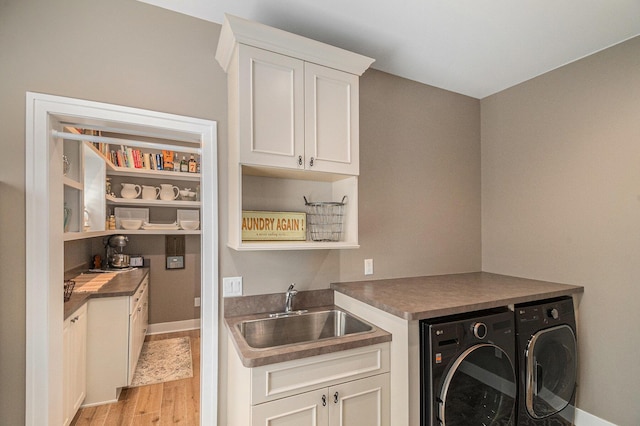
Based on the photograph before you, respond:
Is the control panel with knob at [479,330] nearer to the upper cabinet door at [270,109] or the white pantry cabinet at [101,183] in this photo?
the upper cabinet door at [270,109]

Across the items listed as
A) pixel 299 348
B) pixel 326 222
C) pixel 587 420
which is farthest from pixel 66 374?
pixel 587 420

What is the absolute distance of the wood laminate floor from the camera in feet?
6.97

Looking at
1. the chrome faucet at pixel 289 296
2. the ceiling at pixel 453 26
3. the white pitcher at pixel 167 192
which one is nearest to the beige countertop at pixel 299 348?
the chrome faucet at pixel 289 296

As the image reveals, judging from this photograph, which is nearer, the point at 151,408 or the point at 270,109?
the point at 270,109

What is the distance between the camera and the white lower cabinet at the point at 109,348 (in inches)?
87.4

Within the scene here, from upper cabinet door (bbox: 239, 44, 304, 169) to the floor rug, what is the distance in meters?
2.31

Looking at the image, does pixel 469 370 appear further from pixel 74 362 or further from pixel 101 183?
pixel 101 183

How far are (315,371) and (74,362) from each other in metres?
1.74

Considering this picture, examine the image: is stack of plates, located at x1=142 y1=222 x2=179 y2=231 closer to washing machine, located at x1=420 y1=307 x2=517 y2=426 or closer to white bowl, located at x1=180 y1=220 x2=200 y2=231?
white bowl, located at x1=180 y1=220 x2=200 y2=231

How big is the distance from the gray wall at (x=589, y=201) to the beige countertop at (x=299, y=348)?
159 centimetres

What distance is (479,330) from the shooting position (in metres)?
1.56

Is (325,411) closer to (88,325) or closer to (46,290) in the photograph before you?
(46,290)

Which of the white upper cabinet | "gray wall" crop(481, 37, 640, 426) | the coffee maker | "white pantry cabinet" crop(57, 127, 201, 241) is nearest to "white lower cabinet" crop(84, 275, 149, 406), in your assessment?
"white pantry cabinet" crop(57, 127, 201, 241)

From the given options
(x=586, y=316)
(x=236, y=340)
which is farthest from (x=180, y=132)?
(x=586, y=316)
